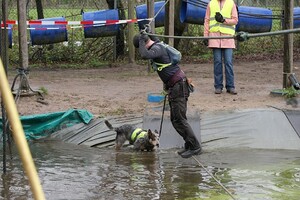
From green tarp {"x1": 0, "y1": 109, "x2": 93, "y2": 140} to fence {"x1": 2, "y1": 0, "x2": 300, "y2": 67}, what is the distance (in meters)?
6.76

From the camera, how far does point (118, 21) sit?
15.5 meters

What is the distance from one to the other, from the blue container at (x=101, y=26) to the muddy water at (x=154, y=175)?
24.3ft

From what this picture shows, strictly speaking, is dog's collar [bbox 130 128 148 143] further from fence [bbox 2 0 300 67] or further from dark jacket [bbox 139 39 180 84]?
fence [bbox 2 0 300 67]

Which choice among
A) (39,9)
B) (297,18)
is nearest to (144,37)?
(297,18)

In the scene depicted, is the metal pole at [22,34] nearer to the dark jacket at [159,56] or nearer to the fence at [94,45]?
the dark jacket at [159,56]

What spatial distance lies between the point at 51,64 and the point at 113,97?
5.89 m

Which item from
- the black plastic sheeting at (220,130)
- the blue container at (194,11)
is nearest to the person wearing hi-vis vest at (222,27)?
the black plastic sheeting at (220,130)

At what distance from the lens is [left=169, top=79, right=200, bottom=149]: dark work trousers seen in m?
7.97

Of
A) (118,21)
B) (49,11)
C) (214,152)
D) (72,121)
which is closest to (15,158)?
(72,121)

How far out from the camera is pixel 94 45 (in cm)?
1734

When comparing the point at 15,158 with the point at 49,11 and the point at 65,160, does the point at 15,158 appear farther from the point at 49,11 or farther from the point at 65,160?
the point at 49,11

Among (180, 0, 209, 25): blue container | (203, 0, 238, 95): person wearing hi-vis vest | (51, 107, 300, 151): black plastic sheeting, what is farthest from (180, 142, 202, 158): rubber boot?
(180, 0, 209, 25): blue container

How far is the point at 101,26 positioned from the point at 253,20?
4.35 metres

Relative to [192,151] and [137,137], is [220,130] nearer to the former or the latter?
[192,151]
